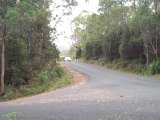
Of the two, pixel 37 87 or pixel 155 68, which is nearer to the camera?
pixel 37 87

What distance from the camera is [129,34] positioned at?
42.8m

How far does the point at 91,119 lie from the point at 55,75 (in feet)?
71.6

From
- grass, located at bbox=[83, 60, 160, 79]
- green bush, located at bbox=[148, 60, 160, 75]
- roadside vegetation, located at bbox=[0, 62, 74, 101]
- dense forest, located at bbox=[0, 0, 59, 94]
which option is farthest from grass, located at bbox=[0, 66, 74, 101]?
green bush, located at bbox=[148, 60, 160, 75]

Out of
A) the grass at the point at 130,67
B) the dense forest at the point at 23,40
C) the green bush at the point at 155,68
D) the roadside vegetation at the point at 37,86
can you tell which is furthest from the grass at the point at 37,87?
the green bush at the point at 155,68

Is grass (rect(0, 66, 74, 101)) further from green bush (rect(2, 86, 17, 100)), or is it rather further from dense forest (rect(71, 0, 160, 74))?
dense forest (rect(71, 0, 160, 74))

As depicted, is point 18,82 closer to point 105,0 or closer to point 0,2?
point 0,2

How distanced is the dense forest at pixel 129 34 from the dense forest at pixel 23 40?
31.7ft

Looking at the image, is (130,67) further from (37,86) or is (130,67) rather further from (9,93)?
(9,93)

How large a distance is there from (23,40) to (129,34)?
16769mm

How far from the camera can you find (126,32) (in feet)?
142

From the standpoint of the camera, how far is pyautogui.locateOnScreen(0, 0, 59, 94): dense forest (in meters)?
23.2

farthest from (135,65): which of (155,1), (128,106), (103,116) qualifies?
(103,116)

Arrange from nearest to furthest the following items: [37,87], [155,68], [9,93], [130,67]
A: [9,93] < [37,87] < [155,68] < [130,67]

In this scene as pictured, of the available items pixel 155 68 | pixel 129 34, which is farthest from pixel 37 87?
pixel 129 34
